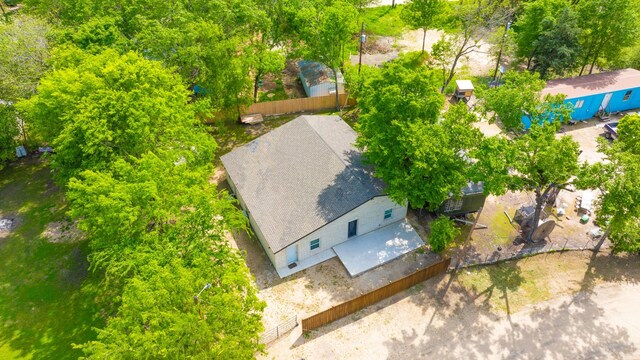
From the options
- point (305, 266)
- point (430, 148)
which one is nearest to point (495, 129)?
point (430, 148)

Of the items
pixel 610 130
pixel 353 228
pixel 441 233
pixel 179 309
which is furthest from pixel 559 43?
pixel 179 309

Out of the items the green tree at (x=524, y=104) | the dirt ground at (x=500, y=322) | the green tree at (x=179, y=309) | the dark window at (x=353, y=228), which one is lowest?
the dirt ground at (x=500, y=322)

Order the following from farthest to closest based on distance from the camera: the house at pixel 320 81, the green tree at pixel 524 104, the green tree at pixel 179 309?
the house at pixel 320 81, the green tree at pixel 524 104, the green tree at pixel 179 309

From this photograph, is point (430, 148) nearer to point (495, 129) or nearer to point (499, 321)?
point (499, 321)

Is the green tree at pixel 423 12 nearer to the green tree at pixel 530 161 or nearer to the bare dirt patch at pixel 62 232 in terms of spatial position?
the green tree at pixel 530 161

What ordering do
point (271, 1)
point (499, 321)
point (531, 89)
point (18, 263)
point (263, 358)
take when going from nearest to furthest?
point (263, 358) < point (499, 321) < point (531, 89) < point (18, 263) < point (271, 1)

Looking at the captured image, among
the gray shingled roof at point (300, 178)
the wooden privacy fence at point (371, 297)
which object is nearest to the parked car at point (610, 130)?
the wooden privacy fence at point (371, 297)

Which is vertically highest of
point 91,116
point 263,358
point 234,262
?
point 91,116
